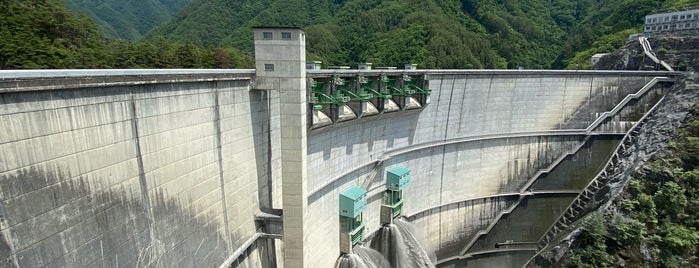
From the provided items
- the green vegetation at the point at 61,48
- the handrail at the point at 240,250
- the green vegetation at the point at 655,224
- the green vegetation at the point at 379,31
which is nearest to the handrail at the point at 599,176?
the green vegetation at the point at 655,224

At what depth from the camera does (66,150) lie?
626 centimetres

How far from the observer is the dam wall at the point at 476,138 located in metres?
19.0

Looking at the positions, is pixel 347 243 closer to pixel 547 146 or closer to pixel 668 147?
pixel 547 146

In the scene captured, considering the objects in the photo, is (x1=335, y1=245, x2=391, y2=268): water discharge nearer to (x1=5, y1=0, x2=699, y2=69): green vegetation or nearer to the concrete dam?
the concrete dam

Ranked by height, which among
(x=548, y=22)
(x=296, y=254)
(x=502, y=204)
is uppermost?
(x=548, y=22)

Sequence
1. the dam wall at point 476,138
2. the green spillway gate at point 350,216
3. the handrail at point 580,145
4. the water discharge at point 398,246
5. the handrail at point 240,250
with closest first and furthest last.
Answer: the handrail at point 240,250 < the green spillway gate at point 350,216 < the water discharge at point 398,246 < the dam wall at point 476,138 < the handrail at point 580,145

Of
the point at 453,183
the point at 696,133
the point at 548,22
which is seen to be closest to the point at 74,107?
the point at 453,183

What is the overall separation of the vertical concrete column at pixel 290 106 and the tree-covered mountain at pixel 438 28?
4343cm

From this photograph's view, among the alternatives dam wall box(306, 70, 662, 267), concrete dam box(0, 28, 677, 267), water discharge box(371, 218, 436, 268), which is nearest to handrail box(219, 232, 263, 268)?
concrete dam box(0, 28, 677, 267)

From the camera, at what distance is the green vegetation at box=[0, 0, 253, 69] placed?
21.7 m

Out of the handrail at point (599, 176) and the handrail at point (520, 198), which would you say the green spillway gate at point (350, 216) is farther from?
the handrail at point (599, 176)

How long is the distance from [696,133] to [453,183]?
37.8 feet

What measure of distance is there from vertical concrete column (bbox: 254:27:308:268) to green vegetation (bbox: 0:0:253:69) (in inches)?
705

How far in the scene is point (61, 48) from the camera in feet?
79.2
